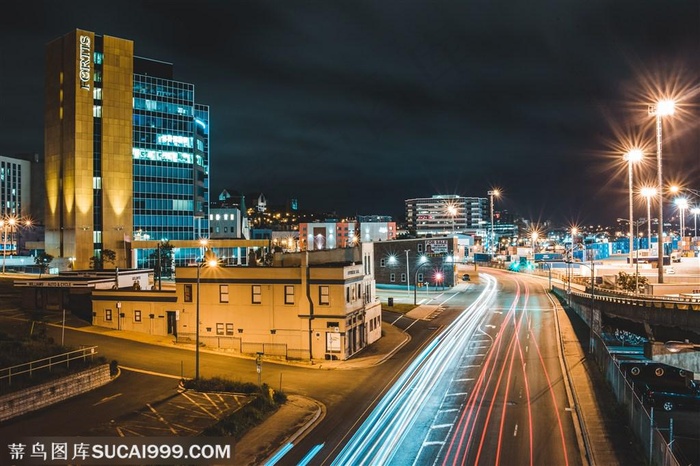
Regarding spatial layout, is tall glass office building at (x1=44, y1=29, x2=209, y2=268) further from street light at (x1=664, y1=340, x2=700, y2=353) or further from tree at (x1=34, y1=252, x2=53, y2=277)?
street light at (x1=664, y1=340, x2=700, y2=353)

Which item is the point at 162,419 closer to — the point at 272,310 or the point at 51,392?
the point at 51,392

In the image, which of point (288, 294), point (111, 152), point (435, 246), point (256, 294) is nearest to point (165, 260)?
point (111, 152)

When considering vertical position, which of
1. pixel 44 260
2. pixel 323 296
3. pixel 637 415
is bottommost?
pixel 637 415

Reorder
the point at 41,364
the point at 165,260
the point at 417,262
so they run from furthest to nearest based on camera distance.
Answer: the point at 165,260 → the point at 417,262 → the point at 41,364

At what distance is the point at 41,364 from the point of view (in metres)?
30.7

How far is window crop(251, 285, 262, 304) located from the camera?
4269cm

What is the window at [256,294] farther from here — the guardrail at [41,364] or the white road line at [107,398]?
the white road line at [107,398]

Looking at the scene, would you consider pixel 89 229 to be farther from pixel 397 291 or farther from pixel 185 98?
pixel 397 291

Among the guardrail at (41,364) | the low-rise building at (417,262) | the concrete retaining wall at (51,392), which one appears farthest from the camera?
the low-rise building at (417,262)

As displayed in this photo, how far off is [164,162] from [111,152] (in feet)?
32.4

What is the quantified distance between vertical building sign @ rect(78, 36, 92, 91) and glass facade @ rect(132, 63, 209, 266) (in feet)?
28.0

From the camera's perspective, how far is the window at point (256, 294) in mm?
42688

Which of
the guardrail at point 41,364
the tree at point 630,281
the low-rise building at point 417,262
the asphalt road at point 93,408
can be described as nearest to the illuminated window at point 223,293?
the asphalt road at point 93,408

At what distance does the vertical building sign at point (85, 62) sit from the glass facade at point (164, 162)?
8.55m
